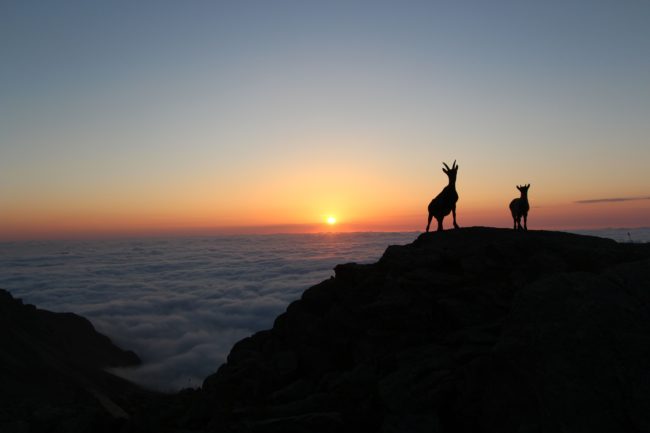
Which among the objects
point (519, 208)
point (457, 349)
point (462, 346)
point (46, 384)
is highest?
point (519, 208)

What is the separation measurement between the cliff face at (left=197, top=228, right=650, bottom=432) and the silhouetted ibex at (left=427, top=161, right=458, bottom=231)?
1.60m

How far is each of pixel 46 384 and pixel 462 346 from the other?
118 ft

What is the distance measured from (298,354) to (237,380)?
8.16 ft

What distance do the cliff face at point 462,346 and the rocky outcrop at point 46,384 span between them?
495cm

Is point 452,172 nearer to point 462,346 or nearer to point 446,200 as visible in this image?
point 446,200

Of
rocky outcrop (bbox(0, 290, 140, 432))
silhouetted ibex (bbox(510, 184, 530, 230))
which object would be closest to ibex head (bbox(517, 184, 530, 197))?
silhouetted ibex (bbox(510, 184, 530, 230))

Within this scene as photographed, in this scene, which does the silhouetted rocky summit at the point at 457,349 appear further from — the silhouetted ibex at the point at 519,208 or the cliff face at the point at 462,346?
the silhouetted ibex at the point at 519,208

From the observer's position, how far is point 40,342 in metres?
43.0

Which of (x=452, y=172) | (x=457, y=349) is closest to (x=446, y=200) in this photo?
(x=452, y=172)

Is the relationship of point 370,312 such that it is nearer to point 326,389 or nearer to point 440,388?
point 326,389

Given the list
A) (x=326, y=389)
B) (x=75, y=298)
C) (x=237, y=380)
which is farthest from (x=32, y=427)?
(x=75, y=298)

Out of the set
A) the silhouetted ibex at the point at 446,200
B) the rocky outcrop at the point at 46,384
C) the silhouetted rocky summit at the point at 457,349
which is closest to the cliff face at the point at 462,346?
the silhouetted rocky summit at the point at 457,349

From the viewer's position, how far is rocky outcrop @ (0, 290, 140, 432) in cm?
1520

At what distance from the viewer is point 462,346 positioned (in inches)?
447
